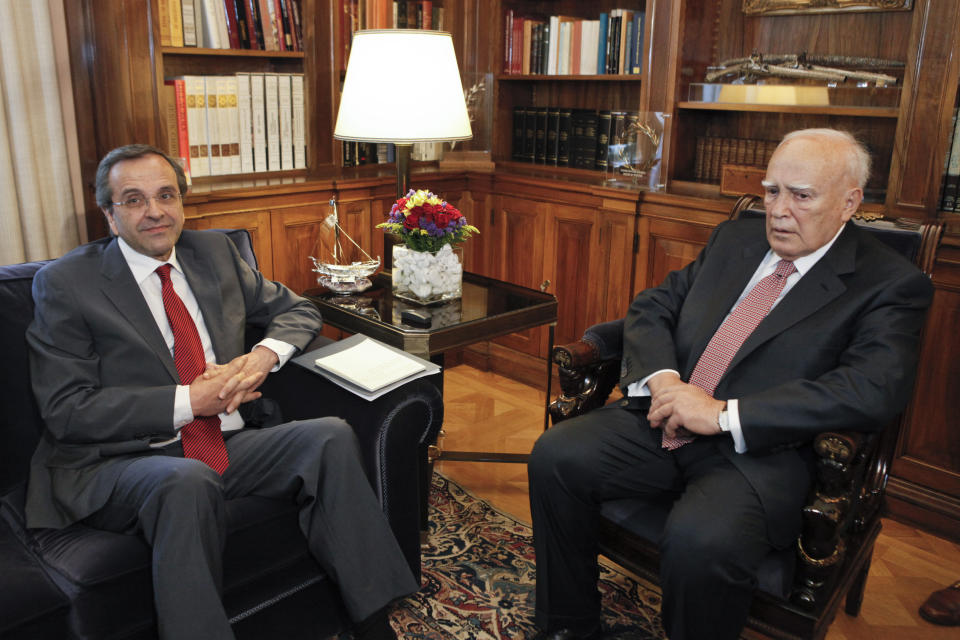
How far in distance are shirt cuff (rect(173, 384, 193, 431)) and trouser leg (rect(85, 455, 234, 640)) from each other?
0.11 metres

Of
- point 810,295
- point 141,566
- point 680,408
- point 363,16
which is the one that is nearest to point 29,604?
point 141,566

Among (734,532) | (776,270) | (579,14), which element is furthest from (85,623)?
(579,14)

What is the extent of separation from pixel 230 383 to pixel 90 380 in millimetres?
292

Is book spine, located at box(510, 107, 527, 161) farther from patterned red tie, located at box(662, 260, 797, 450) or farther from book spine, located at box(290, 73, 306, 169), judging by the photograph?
patterned red tie, located at box(662, 260, 797, 450)

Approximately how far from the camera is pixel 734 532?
159 centimetres

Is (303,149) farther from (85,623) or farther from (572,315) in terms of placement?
(85,623)

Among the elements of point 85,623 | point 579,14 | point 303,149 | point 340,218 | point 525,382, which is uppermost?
point 579,14

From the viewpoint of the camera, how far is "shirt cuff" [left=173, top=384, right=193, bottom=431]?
177 cm

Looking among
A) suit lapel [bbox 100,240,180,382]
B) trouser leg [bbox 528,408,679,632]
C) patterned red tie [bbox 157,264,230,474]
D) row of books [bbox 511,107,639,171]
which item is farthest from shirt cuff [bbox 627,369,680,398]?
row of books [bbox 511,107,639,171]

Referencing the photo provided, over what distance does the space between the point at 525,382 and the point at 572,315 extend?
0.43 metres

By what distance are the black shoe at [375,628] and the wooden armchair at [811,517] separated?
0.53m

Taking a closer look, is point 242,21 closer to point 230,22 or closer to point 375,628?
point 230,22

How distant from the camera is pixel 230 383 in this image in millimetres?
1855

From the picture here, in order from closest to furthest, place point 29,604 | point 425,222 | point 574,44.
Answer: point 29,604 → point 425,222 → point 574,44
